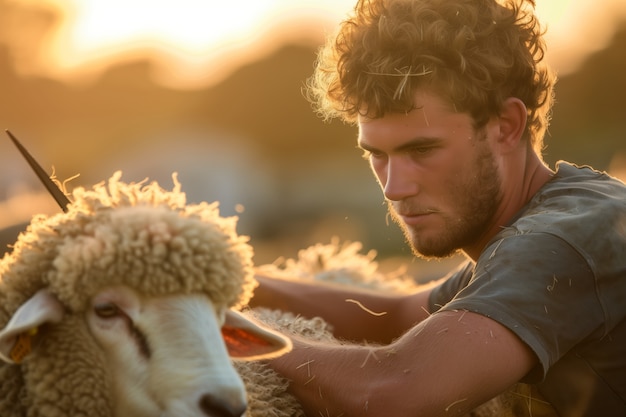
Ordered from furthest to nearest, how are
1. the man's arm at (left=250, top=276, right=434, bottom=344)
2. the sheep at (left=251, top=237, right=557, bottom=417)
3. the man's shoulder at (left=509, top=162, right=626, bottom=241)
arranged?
1. the man's arm at (left=250, top=276, right=434, bottom=344)
2. the sheep at (left=251, top=237, right=557, bottom=417)
3. the man's shoulder at (left=509, top=162, right=626, bottom=241)

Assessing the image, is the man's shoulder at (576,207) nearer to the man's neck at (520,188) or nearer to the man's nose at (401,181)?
the man's neck at (520,188)

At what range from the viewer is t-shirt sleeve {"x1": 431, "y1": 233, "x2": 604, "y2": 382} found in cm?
345

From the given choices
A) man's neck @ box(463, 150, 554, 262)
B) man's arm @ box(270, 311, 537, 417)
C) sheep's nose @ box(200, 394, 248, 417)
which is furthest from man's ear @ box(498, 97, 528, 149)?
sheep's nose @ box(200, 394, 248, 417)

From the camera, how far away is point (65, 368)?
3018 millimetres

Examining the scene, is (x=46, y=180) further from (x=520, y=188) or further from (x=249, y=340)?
(x=520, y=188)

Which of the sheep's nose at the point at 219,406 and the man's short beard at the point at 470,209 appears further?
the man's short beard at the point at 470,209

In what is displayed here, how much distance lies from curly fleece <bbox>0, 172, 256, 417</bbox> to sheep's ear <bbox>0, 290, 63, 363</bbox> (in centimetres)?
4

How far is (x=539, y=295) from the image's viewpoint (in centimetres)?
352

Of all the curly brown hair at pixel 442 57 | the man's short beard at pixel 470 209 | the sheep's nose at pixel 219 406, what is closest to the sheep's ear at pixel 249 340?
the sheep's nose at pixel 219 406

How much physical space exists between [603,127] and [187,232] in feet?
81.3

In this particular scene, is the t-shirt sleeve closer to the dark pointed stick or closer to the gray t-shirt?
the gray t-shirt

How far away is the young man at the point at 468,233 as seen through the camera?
11.2 feet

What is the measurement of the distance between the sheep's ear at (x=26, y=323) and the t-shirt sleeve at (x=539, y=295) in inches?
54.3

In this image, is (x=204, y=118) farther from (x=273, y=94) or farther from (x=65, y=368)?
(x=65, y=368)
